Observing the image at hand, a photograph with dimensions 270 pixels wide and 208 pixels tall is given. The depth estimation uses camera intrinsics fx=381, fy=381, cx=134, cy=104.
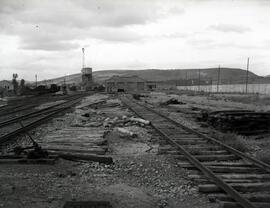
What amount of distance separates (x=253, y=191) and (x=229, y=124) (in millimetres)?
8871

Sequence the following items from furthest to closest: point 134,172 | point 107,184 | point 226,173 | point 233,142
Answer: point 233,142 < point 134,172 < point 226,173 < point 107,184

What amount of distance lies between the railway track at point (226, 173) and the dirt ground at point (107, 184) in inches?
11.2

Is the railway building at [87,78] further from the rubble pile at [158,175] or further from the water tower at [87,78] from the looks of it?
the rubble pile at [158,175]

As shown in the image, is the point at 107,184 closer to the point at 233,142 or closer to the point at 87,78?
the point at 233,142

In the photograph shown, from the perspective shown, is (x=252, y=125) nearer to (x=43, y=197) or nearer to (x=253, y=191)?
(x=253, y=191)

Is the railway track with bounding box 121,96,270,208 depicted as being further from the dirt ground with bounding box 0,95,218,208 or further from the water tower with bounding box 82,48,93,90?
the water tower with bounding box 82,48,93,90

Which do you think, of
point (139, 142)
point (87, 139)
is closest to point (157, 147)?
point (139, 142)

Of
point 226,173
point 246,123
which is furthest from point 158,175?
point 246,123

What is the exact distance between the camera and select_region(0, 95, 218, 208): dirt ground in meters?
6.38

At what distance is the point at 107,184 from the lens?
24.4 feet

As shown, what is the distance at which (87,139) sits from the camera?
12.3 m

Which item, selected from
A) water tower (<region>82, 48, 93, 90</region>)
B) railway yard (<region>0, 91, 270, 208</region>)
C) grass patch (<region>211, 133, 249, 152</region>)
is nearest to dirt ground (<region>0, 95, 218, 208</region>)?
railway yard (<region>0, 91, 270, 208</region>)

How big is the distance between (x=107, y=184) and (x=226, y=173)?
2527 millimetres

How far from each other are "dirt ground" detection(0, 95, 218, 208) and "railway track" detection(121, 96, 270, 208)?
28cm
